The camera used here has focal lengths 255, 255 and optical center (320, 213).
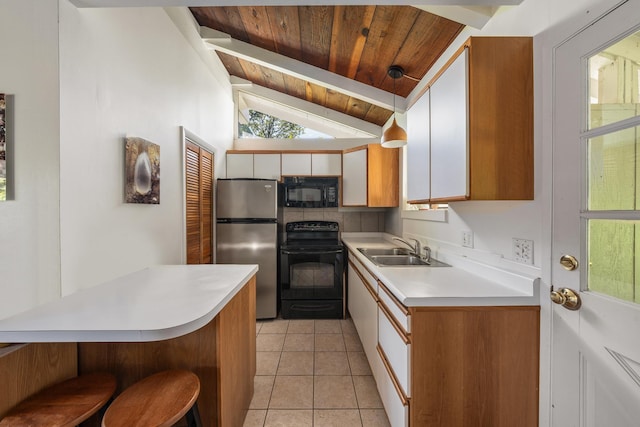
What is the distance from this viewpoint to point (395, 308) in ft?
4.34

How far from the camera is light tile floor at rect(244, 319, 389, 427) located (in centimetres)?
159

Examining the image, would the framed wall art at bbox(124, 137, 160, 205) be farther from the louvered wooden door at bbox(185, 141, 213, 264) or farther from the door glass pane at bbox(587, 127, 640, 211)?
the door glass pane at bbox(587, 127, 640, 211)

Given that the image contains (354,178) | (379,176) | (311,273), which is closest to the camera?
(311,273)

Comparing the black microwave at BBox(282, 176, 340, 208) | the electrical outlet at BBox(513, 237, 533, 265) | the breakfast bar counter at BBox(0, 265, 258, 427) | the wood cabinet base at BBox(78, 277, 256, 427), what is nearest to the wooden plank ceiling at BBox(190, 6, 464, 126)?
the black microwave at BBox(282, 176, 340, 208)

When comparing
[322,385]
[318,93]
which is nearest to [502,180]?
[322,385]

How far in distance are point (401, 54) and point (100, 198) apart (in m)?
2.32

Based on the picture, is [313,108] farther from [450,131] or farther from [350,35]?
[450,131]

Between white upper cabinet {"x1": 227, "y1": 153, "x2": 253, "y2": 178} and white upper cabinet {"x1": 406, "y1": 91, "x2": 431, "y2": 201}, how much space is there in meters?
2.08

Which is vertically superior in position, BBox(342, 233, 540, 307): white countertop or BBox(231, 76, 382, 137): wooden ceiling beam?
BBox(231, 76, 382, 137): wooden ceiling beam

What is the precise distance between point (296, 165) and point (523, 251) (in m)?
2.57

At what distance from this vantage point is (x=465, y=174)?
3.97 ft

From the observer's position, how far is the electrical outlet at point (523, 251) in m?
1.19

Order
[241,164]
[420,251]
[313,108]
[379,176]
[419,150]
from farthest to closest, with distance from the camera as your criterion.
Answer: [313,108], [241,164], [379,176], [420,251], [419,150]

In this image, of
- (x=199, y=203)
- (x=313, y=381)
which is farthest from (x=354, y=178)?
(x=313, y=381)
